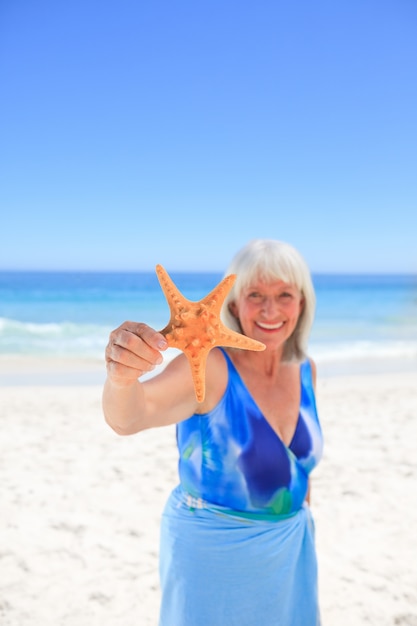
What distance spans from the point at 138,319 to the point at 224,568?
75.1 feet

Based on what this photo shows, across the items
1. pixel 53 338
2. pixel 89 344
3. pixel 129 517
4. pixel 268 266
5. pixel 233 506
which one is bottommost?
pixel 129 517

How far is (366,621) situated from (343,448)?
2.82 metres

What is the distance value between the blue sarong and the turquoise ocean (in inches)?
363

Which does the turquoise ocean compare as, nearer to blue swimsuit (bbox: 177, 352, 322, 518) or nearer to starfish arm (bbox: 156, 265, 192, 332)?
blue swimsuit (bbox: 177, 352, 322, 518)

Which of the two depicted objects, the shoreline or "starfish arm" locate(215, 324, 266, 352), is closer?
"starfish arm" locate(215, 324, 266, 352)

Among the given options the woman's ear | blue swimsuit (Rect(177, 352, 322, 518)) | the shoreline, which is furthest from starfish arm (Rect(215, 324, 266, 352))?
the shoreline

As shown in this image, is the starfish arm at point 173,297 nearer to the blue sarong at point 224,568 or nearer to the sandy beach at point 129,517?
the blue sarong at point 224,568

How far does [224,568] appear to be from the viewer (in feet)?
5.82

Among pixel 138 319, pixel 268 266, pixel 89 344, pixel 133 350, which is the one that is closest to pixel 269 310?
pixel 268 266

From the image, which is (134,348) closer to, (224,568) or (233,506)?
(233,506)

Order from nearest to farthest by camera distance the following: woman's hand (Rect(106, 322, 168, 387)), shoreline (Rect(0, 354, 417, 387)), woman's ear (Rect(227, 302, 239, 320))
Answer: woman's hand (Rect(106, 322, 168, 387)), woman's ear (Rect(227, 302, 239, 320)), shoreline (Rect(0, 354, 417, 387))

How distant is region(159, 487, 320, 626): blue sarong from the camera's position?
1771 millimetres

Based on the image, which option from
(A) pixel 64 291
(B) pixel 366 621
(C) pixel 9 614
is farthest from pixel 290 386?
(A) pixel 64 291

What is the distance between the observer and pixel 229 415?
72.1 inches
